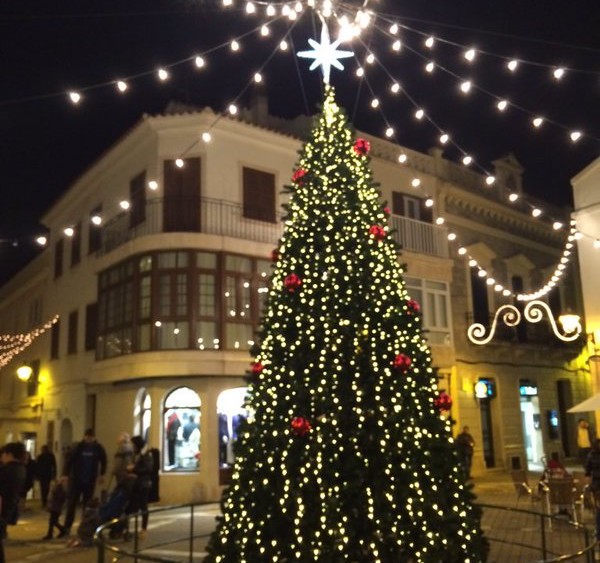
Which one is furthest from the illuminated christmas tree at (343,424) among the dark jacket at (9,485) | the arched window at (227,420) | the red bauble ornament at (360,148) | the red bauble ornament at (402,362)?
the arched window at (227,420)

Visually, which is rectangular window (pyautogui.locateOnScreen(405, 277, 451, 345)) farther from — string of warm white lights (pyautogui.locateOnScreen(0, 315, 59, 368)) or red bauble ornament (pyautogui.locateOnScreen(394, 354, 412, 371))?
red bauble ornament (pyautogui.locateOnScreen(394, 354, 412, 371))

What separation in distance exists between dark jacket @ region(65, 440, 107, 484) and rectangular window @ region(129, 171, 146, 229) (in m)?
7.62

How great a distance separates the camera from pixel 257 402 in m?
6.65

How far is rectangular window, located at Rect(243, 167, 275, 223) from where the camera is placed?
62.2 feet

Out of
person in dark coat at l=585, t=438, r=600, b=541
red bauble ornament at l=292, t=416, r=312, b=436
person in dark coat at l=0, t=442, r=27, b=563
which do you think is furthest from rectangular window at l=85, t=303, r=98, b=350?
red bauble ornament at l=292, t=416, r=312, b=436

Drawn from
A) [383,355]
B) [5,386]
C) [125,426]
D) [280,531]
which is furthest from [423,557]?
[5,386]

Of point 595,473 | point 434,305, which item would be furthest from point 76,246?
point 595,473

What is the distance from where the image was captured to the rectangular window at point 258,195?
19.0 m

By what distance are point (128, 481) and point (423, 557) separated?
246 inches

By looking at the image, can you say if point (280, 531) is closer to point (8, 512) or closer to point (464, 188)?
point (8, 512)

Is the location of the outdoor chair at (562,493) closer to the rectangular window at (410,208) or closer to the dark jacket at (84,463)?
the dark jacket at (84,463)

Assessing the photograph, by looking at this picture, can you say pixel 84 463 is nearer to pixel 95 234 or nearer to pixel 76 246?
pixel 95 234

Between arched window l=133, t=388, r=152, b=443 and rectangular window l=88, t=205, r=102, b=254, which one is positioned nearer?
arched window l=133, t=388, r=152, b=443

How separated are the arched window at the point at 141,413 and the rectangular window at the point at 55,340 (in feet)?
21.9
